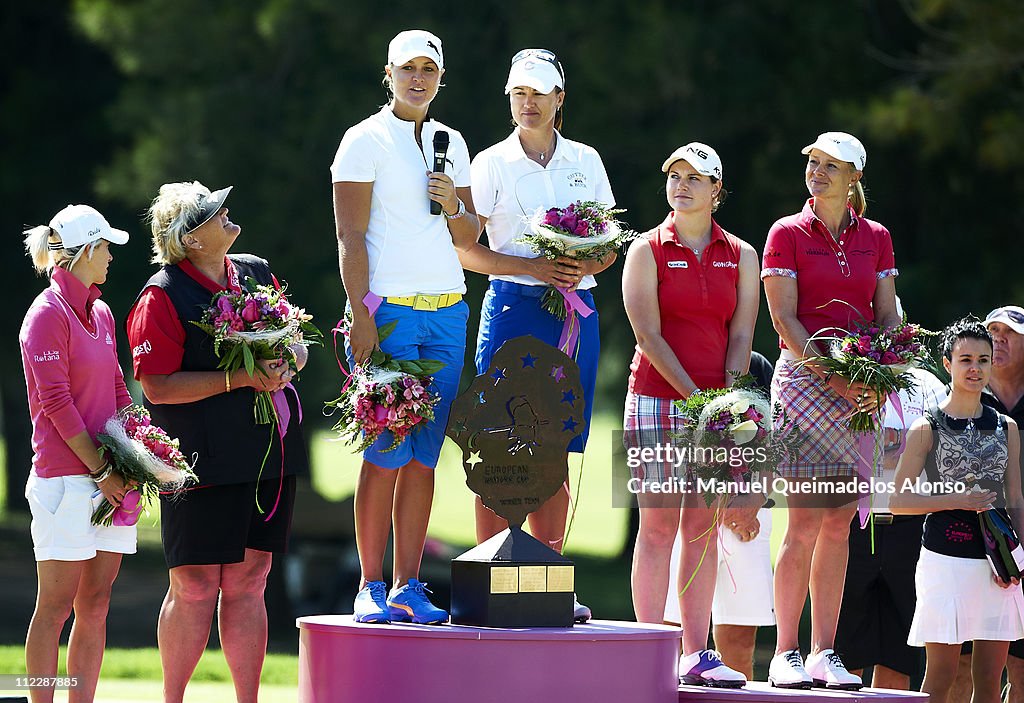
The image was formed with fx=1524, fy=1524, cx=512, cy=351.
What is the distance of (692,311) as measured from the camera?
6277 mm

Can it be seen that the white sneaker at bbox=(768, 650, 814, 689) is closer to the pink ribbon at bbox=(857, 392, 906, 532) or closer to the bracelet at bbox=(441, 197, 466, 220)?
the pink ribbon at bbox=(857, 392, 906, 532)

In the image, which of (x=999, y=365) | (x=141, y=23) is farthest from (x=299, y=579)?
(x=999, y=365)

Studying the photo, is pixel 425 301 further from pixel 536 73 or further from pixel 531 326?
pixel 536 73

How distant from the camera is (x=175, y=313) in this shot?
588 cm

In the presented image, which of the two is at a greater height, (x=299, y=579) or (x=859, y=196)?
(x=859, y=196)

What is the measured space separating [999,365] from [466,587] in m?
3.04

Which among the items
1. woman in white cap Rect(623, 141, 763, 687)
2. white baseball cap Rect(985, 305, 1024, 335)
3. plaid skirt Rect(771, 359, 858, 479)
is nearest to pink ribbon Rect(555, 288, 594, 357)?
woman in white cap Rect(623, 141, 763, 687)

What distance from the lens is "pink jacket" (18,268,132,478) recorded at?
571 cm

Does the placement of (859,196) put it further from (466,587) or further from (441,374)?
(466,587)

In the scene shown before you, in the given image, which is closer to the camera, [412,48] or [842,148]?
[412,48]

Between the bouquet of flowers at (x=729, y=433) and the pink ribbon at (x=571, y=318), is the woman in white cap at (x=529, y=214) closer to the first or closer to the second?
the pink ribbon at (x=571, y=318)

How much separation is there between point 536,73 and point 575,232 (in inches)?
27.8

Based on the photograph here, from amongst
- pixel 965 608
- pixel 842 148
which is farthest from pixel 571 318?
pixel 965 608

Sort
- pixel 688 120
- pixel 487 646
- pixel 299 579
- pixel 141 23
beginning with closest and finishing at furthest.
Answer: pixel 487 646, pixel 688 120, pixel 141 23, pixel 299 579
